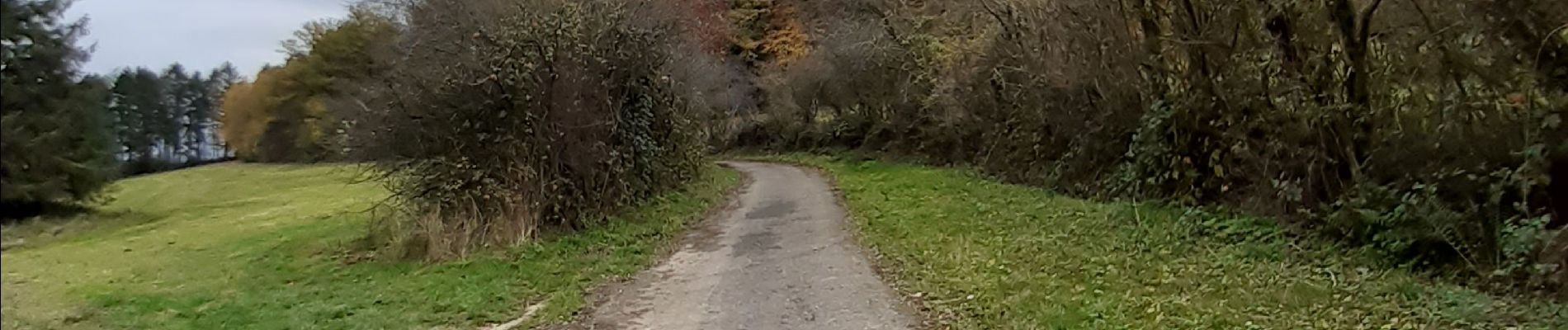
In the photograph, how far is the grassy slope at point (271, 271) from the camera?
795 centimetres

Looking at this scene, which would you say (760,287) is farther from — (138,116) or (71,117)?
(71,117)

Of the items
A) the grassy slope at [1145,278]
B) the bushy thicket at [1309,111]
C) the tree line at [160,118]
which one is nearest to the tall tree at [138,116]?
the tree line at [160,118]

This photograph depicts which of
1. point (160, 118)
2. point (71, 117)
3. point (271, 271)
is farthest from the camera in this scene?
point (271, 271)

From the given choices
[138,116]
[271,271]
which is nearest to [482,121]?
[271,271]

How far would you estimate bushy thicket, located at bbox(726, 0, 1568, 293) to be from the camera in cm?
786

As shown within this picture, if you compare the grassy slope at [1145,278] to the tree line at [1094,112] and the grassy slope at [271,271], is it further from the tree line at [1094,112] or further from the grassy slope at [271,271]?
the grassy slope at [271,271]

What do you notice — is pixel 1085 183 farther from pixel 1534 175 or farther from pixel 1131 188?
pixel 1534 175

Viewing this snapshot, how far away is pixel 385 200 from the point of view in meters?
13.7

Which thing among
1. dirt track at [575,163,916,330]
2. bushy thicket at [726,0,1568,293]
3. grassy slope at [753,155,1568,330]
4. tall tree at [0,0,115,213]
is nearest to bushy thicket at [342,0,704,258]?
dirt track at [575,163,916,330]

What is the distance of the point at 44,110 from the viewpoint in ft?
6.82

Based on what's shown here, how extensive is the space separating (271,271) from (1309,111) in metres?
11.1

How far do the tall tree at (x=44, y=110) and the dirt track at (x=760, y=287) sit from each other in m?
4.97

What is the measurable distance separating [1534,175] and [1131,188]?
774 cm

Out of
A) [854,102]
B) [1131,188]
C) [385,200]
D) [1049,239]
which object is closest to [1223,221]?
[1049,239]
